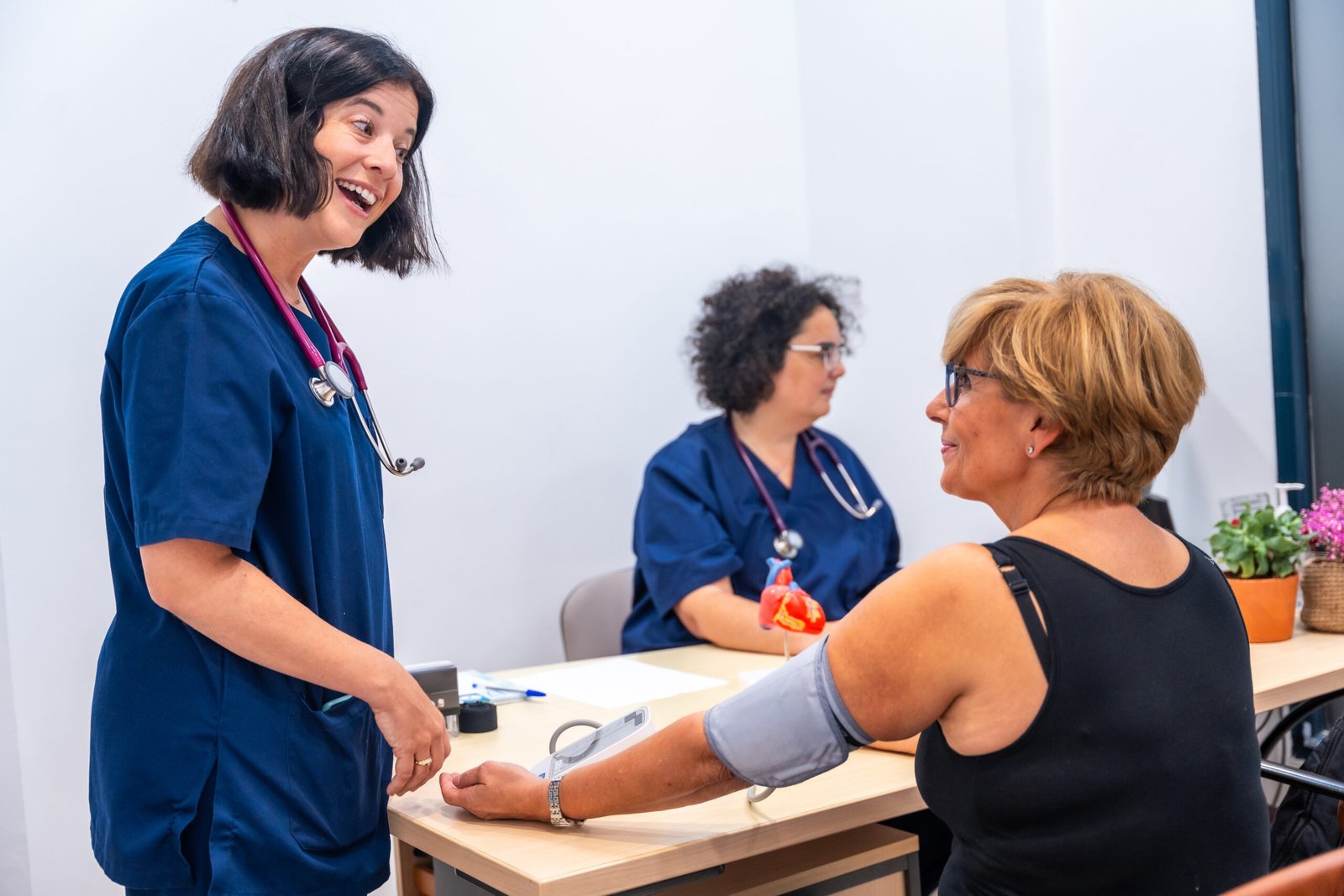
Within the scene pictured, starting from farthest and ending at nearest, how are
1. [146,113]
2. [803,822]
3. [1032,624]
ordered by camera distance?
[146,113], [803,822], [1032,624]

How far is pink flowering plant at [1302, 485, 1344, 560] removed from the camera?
215cm

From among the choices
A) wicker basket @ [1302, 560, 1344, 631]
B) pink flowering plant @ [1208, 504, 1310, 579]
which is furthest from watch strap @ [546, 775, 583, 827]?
wicker basket @ [1302, 560, 1344, 631]

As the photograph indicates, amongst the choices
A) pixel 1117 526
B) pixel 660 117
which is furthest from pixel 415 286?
pixel 1117 526

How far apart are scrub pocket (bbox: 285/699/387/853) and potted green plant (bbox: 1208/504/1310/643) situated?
1555 mm

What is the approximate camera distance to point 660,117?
3311mm

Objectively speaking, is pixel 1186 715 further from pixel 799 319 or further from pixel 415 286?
pixel 415 286

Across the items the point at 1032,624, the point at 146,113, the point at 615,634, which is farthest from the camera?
the point at 615,634

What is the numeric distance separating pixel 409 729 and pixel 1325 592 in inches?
68.1

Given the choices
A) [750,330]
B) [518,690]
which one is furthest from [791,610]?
[750,330]

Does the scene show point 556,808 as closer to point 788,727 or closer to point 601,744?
point 601,744

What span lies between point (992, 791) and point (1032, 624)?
0.17 meters

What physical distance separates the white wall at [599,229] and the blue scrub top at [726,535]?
0.49m

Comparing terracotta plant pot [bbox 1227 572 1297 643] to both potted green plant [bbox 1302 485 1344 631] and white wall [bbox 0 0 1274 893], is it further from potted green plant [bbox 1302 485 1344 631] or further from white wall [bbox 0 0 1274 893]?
white wall [bbox 0 0 1274 893]

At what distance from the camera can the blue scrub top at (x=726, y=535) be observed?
8.32 feet
